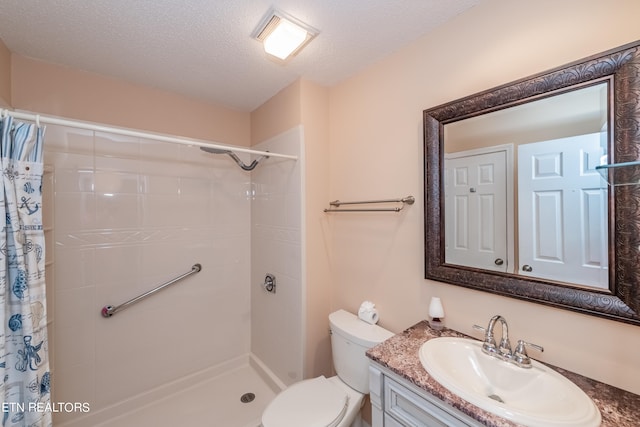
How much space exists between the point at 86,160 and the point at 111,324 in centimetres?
111

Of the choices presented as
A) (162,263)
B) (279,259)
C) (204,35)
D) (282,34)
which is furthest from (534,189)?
(162,263)

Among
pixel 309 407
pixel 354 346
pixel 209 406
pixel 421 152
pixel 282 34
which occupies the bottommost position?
pixel 209 406

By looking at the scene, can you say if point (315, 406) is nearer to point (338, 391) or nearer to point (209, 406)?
point (338, 391)

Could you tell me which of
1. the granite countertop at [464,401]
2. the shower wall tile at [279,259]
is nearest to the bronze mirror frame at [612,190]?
the granite countertop at [464,401]

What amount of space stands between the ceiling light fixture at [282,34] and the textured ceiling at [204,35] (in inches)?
1.2

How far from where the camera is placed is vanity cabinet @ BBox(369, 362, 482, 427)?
81 cm

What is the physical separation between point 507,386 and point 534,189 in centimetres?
75

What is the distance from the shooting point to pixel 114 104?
5.70 feet

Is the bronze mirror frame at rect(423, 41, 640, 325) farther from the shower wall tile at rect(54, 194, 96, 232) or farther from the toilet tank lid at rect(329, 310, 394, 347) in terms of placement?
the shower wall tile at rect(54, 194, 96, 232)

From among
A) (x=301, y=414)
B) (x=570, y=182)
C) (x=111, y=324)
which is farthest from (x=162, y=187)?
(x=570, y=182)

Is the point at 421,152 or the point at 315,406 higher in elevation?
the point at 421,152

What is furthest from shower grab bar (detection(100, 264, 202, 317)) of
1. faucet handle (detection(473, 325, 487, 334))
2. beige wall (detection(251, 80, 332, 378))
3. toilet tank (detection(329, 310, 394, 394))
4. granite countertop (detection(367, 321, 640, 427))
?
faucet handle (detection(473, 325, 487, 334))

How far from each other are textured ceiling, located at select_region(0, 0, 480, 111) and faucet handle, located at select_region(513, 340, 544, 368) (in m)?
1.44

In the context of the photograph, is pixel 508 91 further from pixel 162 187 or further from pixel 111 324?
pixel 111 324
